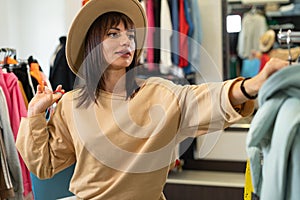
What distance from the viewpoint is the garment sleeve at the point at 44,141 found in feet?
4.79

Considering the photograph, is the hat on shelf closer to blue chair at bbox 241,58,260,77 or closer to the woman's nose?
blue chair at bbox 241,58,260,77

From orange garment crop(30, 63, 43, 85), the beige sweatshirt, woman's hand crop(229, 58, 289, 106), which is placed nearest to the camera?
woman's hand crop(229, 58, 289, 106)

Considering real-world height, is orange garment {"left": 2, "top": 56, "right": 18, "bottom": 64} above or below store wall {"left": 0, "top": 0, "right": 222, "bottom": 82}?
below

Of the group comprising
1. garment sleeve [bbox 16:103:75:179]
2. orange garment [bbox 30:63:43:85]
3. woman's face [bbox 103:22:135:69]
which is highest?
woman's face [bbox 103:22:135:69]

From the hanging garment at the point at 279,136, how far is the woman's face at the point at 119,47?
565 millimetres

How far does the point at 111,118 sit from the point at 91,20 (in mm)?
310

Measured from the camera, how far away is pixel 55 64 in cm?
293

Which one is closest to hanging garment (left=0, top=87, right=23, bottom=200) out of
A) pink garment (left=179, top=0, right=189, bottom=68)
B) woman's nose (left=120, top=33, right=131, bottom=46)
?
woman's nose (left=120, top=33, right=131, bottom=46)

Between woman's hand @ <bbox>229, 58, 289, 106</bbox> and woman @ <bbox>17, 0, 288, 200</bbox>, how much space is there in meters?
0.12

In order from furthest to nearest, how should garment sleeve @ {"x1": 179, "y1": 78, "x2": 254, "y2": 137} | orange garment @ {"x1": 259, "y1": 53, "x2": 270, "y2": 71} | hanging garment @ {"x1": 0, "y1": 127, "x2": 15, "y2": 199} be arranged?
orange garment @ {"x1": 259, "y1": 53, "x2": 270, "y2": 71}
hanging garment @ {"x1": 0, "y1": 127, "x2": 15, "y2": 199}
garment sleeve @ {"x1": 179, "y1": 78, "x2": 254, "y2": 137}

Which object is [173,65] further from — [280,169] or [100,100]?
[280,169]

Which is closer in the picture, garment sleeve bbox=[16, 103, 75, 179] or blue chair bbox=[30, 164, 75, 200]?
garment sleeve bbox=[16, 103, 75, 179]

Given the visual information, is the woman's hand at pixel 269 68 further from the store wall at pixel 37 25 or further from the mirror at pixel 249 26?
the store wall at pixel 37 25

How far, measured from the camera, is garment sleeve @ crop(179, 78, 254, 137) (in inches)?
A: 43.9
